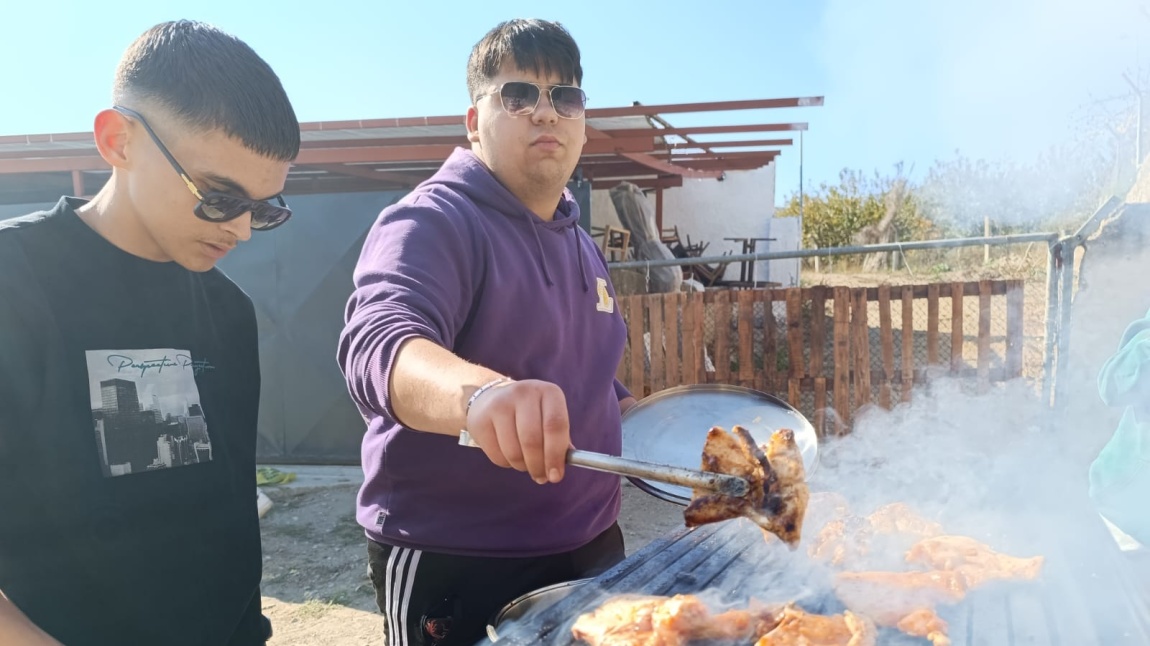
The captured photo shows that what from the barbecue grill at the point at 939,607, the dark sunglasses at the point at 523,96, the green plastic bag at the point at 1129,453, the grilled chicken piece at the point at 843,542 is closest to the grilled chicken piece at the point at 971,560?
the barbecue grill at the point at 939,607

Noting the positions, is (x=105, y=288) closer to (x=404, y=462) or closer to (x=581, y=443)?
(x=404, y=462)

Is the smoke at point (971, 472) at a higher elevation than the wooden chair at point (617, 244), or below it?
below

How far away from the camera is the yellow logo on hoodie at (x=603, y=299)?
96.3 inches

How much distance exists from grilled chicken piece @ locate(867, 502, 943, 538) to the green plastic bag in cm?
93

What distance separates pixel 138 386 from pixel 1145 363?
354 centimetres

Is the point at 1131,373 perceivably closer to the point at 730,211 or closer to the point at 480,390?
the point at 480,390

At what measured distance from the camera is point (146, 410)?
5.74 ft

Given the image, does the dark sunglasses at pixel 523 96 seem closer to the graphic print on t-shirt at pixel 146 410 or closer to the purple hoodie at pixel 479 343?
the purple hoodie at pixel 479 343

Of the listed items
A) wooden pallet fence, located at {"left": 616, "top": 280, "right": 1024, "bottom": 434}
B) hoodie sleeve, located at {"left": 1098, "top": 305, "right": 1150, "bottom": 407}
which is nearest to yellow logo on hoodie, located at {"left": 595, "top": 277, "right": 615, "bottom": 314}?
hoodie sleeve, located at {"left": 1098, "top": 305, "right": 1150, "bottom": 407}

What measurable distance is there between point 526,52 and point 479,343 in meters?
0.92

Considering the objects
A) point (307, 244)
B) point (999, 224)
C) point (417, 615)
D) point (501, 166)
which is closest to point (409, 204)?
point (501, 166)

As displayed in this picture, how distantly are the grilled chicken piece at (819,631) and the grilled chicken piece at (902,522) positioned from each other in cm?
76

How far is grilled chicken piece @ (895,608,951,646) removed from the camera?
5.97ft

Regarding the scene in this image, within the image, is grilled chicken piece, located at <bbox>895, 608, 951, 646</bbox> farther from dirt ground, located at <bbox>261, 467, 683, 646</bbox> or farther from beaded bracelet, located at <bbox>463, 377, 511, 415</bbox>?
dirt ground, located at <bbox>261, 467, 683, 646</bbox>
